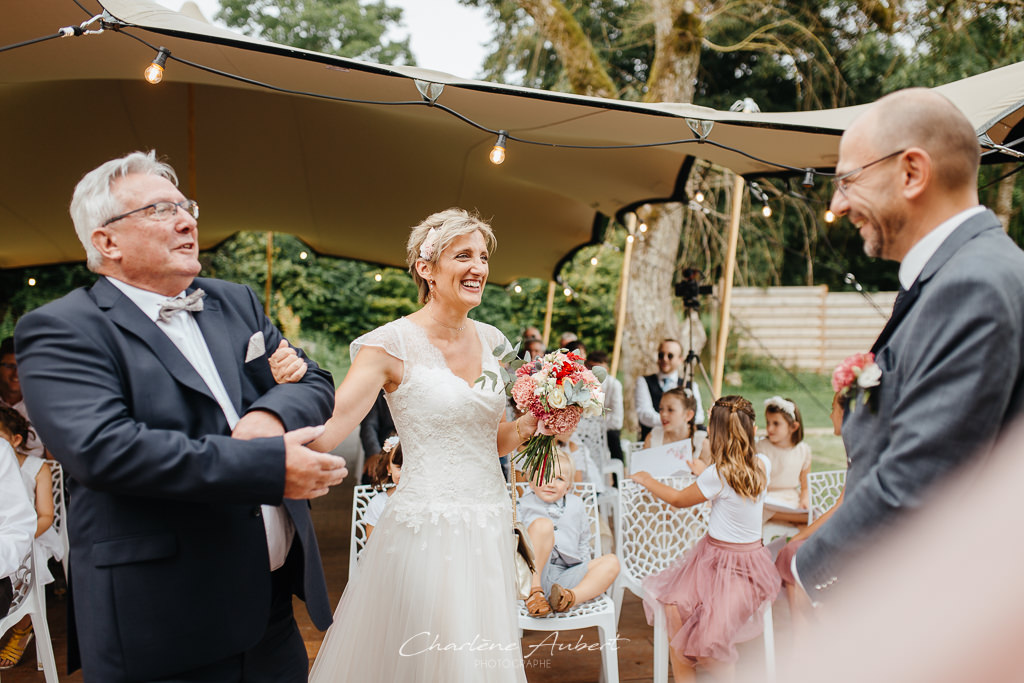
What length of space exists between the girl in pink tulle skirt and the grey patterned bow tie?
2.63m

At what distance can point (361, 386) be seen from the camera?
2.45 metres

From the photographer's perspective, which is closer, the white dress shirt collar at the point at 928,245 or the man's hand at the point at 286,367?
the white dress shirt collar at the point at 928,245

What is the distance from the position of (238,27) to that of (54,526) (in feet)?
78.4

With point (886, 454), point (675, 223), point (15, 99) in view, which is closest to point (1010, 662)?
point (886, 454)

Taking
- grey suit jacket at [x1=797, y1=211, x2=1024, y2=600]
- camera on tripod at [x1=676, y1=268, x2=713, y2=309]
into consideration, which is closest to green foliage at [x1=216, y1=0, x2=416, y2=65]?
camera on tripod at [x1=676, y1=268, x2=713, y2=309]

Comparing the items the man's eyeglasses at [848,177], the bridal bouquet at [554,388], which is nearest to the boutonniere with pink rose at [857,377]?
the man's eyeglasses at [848,177]

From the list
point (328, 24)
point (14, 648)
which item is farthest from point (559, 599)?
point (328, 24)

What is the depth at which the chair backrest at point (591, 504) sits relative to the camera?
3.85 meters

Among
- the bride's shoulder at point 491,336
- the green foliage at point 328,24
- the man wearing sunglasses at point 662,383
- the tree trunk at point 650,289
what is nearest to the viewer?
the bride's shoulder at point 491,336

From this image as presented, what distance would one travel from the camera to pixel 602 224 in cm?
852

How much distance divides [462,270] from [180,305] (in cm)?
110

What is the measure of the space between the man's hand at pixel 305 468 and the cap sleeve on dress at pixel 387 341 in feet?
2.82

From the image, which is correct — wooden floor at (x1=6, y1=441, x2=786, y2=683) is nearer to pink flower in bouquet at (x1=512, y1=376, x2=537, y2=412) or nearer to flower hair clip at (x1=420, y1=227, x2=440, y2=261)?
pink flower in bouquet at (x1=512, y1=376, x2=537, y2=412)

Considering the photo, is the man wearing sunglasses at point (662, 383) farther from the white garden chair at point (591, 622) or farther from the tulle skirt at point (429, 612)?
the tulle skirt at point (429, 612)
